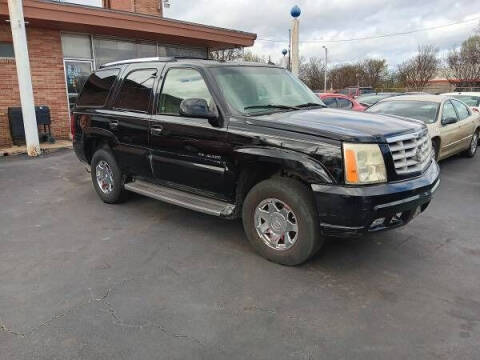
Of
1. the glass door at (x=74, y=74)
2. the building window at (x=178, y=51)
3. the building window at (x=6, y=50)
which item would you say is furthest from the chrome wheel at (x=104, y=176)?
the building window at (x=178, y=51)

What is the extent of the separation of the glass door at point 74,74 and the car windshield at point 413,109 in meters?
8.61

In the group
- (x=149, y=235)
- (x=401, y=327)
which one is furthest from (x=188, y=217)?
(x=401, y=327)

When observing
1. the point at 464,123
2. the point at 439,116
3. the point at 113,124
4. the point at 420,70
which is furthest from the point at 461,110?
the point at 420,70

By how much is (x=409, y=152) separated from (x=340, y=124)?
0.70 metres

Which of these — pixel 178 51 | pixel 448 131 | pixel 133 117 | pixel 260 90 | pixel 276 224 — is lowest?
pixel 276 224

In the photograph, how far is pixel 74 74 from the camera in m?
12.4

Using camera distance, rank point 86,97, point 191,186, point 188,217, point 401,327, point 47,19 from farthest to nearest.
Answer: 1. point 47,19
2. point 86,97
3. point 188,217
4. point 191,186
5. point 401,327

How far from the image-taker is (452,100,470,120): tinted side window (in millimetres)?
9133

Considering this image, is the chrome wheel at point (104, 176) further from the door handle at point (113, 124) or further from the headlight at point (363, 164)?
the headlight at point (363, 164)

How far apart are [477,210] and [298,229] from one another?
3340 mm

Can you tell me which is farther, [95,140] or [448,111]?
[448,111]

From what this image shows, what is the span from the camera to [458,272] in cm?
385

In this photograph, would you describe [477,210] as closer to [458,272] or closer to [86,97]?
[458,272]

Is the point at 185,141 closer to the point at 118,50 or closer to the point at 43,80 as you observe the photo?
the point at 43,80
